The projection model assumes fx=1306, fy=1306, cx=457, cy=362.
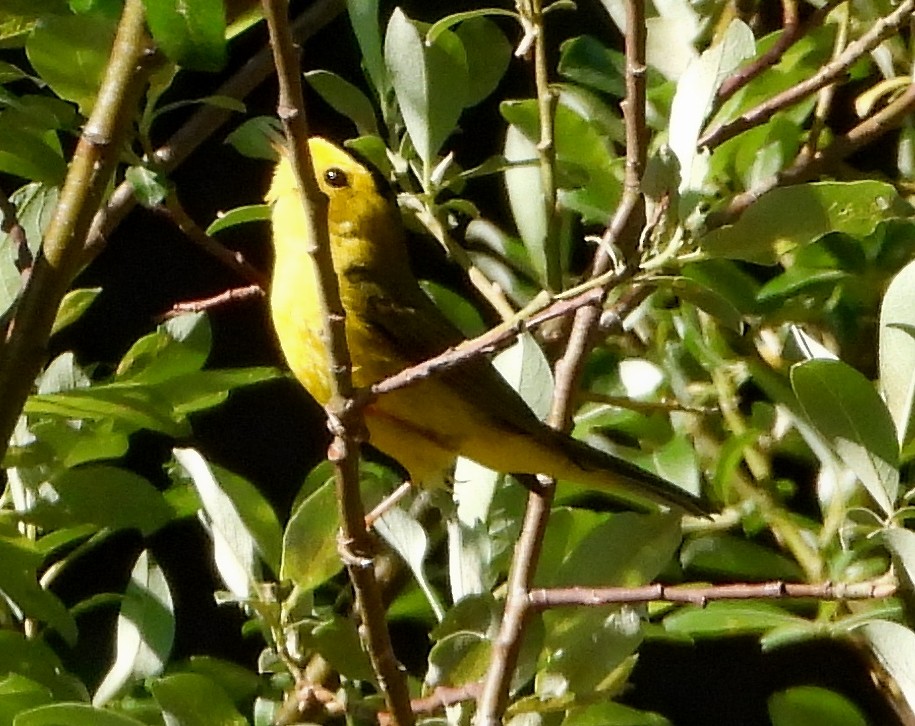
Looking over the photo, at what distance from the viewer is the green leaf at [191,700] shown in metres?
0.94

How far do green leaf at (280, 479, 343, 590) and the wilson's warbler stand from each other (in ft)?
0.75

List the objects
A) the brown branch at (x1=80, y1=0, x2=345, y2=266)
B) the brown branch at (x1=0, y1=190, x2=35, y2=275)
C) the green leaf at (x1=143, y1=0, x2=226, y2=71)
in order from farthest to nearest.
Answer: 1. the brown branch at (x1=80, y1=0, x2=345, y2=266)
2. the brown branch at (x1=0, y1=190, x2=35, y2=275)
3. the green leaf at (x1=143, y1=0, x2=226, y2=71)

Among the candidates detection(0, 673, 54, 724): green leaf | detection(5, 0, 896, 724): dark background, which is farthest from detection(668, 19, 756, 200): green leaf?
detection(5, 0, 896, 724): dark background

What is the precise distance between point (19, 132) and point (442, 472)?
0.55m

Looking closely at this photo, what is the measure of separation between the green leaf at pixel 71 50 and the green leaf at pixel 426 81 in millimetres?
234

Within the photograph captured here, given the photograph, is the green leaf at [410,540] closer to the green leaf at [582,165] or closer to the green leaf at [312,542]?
the green leaf at [312,542]

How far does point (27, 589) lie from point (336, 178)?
1.97 ft

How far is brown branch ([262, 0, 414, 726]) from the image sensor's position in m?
0.74

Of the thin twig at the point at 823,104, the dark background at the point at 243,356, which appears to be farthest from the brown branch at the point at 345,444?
the dark background at the point at 243,356

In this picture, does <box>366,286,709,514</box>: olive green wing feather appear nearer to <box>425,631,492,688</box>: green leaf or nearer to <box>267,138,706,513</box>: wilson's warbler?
<box>267,138,706,513</box>: wilson's warbler

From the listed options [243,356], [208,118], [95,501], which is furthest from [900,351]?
[243,356]

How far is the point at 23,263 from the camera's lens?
108cm

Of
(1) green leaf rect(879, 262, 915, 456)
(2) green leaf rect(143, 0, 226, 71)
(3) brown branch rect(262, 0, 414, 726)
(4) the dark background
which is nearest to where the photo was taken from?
(3) brown branch rect(262, 0, 414, 726)

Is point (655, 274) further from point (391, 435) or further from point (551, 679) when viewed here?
point (391, 435)
